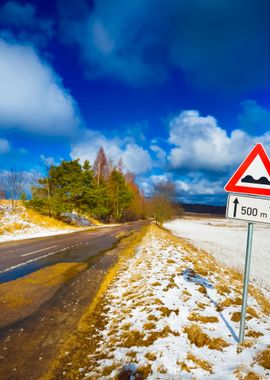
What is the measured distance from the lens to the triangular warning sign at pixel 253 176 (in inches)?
140

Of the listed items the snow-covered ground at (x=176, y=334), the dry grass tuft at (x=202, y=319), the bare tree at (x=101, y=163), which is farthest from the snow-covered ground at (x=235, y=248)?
the bare tree at (x=101, y=163)

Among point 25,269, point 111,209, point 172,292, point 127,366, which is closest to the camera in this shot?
point 127,366

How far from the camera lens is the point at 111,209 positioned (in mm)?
54156

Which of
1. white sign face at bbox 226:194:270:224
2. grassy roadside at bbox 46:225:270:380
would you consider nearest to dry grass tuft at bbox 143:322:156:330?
grassy roadside at bbox 46:225:270:380

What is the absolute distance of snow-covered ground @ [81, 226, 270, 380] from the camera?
121 inches

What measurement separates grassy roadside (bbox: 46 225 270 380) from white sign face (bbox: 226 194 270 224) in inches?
77.2

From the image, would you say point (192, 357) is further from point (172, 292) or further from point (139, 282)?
point (139, 282)

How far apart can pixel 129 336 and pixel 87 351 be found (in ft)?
2.38

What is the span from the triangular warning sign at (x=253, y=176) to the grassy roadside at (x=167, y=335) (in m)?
2.40

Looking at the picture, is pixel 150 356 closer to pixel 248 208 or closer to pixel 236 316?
pixel 236 316

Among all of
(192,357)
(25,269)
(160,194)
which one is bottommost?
(25,269)

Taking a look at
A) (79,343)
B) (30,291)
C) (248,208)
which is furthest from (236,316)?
(30,291)

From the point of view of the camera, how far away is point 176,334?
399 cm

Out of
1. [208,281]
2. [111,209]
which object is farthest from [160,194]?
[208,281]
